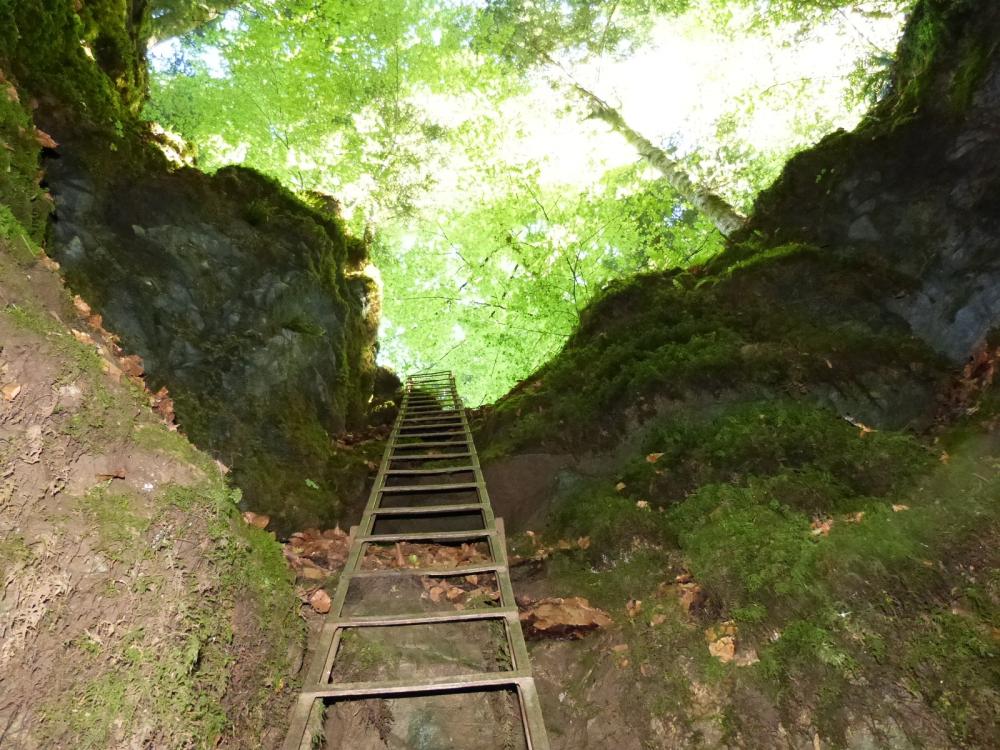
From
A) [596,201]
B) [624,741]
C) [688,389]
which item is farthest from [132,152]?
[596,201]

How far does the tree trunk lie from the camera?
416 inches

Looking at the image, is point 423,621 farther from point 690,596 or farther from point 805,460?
point 805,460

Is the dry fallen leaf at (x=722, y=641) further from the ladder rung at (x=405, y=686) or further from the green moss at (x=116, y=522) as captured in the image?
the green moss at (x=116, y=522)

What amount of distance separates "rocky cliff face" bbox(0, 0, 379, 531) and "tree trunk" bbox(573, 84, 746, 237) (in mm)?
7668

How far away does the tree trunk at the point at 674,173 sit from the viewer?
1058 centimetres

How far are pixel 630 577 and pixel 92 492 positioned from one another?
3.70 metres

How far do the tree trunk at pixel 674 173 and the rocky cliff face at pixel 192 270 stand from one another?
7.67 m

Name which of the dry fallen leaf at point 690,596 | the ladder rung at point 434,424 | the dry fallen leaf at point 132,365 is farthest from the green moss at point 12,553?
the ladder rung at point 434,424

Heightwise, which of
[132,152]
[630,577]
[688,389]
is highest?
[132,152]

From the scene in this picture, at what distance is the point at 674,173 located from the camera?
11891mm

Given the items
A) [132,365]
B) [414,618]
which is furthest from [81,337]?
[414,618]

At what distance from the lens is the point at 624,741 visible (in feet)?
10.8

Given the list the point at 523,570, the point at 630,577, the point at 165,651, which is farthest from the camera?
the point at 523,570

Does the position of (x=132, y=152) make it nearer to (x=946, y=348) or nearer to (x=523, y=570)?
(x=523, y=570)
